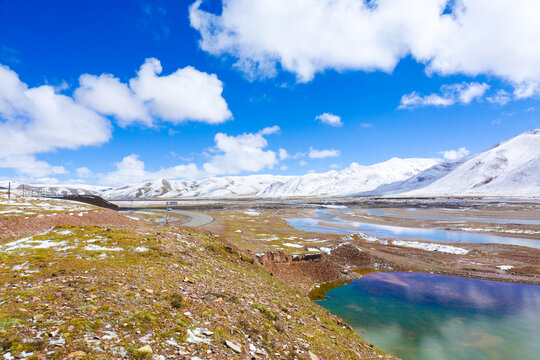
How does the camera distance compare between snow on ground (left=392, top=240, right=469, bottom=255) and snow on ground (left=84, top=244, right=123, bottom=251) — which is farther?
snow on ground (left=392, top=240, right=469, bottom=255)

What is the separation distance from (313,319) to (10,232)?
42.8m

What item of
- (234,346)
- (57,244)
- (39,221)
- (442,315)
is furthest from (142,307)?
(39,221)

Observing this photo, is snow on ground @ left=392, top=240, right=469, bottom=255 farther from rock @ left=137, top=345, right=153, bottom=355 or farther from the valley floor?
rock @ left=137, top=345, right=153, bottom=355

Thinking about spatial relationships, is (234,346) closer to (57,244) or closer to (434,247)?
(57,244)

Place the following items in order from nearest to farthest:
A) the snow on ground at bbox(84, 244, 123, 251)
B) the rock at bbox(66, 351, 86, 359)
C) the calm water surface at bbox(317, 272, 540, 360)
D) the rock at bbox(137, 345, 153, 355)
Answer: the rock at bbox(66, 351, 86, 359)
the rock at bbox(137, 345, 153, 355)
the snow on ground at bbox(84, 244, 123, 251)
the calm water surface at bbox(317, 272, 540, 360)

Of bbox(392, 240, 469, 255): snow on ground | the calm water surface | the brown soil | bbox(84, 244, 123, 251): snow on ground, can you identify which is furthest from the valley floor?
bbox(392, 240, 469, 255): snow on ground

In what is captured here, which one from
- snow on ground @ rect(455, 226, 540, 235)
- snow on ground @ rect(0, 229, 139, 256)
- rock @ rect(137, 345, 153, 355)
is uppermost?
snow on ground @ rect(0, 229, 139, 256)

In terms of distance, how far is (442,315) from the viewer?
2497cm

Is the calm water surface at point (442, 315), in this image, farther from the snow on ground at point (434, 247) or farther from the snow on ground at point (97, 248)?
the snow on ground at point (97, 248)

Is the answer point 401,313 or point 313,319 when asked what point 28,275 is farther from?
point 401,313

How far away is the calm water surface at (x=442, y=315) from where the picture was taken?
1986 cm

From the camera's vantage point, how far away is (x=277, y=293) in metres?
19.1

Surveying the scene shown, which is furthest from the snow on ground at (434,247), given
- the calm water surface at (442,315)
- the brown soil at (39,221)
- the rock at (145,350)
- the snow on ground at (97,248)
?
the rock at (145,350)

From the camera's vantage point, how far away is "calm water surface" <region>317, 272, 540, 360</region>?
19.9 m
